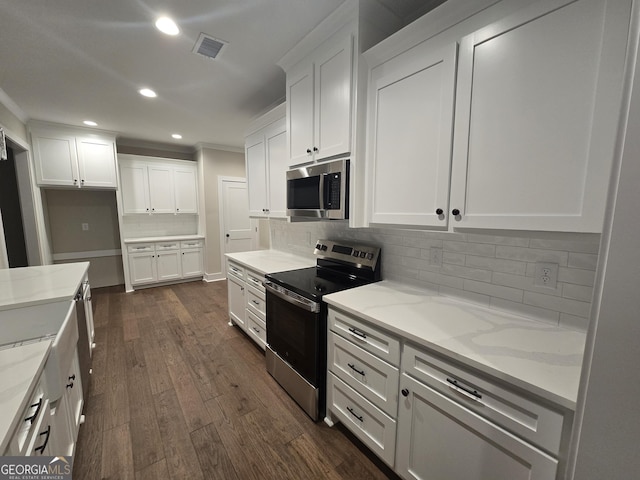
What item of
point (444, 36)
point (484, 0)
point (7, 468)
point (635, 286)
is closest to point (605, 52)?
point (484, 0)

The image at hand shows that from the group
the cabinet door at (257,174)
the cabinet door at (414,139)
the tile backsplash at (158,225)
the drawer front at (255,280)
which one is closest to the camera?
the cabinet door at (414,139)

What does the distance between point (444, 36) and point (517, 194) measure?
82 cm

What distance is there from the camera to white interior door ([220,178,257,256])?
5.15 m

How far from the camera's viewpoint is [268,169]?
2740 millimetres

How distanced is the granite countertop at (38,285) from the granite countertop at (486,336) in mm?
1736

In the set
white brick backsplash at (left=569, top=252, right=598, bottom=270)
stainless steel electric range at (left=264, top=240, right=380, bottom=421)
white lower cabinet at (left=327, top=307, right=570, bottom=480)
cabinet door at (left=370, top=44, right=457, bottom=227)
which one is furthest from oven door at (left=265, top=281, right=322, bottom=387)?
white brick backsplash at (left=569, top=252, right=598, bottom=270)

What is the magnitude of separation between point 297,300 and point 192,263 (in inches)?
156

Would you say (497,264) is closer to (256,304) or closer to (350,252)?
(350,252)

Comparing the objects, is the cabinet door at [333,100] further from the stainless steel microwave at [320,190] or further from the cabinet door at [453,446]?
the cabinet door at [453,446]

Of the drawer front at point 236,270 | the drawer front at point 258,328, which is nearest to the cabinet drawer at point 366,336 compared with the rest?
the drawer front at point 258,328

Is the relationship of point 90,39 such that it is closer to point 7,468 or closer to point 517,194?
point 7,468

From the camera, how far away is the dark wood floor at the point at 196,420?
147 cm

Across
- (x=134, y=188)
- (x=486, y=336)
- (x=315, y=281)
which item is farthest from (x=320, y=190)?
(x=134, y=188)

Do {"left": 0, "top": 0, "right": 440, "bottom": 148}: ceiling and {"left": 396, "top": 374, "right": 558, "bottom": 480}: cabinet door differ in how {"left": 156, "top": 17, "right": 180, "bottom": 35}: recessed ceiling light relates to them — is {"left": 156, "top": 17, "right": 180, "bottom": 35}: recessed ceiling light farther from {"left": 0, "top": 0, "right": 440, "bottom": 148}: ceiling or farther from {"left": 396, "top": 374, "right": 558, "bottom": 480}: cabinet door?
{"left": 396, "top": 374, "right": 558, "bottom": 480}: cabinet door
